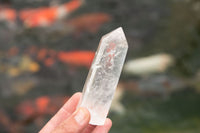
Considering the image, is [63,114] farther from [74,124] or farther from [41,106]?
[41,106]

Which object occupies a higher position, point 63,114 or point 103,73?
point 103,73

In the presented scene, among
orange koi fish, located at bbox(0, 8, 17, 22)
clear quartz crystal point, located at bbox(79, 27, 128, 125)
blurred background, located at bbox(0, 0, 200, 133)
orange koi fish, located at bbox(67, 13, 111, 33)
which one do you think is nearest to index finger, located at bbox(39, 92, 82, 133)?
clear quartz crystal point, located at bbox(79, 27, 128, 125)

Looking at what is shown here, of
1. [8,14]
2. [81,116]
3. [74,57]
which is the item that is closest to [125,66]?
[74,57]

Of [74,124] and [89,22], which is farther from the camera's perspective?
[89,22]

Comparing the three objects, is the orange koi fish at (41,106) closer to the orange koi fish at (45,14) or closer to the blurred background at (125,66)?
the blurred background at (125,66)

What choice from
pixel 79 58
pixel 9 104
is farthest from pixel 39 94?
pixel 79 58

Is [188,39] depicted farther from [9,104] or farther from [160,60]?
Result: [9,104]

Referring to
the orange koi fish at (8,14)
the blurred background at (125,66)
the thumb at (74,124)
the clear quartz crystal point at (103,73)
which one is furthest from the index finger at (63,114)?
the orange koi fish at (8,14)
